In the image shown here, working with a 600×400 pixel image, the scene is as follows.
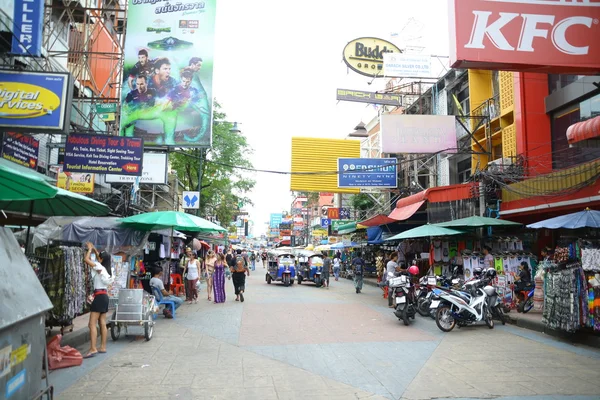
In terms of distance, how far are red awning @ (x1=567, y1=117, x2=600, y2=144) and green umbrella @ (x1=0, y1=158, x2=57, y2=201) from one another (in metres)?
9.83

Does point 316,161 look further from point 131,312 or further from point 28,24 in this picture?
point 131,312

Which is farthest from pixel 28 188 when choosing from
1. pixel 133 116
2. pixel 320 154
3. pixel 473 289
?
pixel 320 154

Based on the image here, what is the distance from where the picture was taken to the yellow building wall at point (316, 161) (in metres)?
23.9

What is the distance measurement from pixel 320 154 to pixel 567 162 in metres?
12.3

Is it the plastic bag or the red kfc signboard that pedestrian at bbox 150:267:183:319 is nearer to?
the plastic bag

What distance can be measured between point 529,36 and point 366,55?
70.2 feet

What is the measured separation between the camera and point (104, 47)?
65.9 ft

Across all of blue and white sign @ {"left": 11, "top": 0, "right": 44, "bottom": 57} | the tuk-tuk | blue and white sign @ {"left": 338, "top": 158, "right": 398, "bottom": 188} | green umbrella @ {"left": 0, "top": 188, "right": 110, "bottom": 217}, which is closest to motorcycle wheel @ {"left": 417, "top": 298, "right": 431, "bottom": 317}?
green umbrella @ {"left": 0, "top": 188, "right": 110, "bottom": 217}

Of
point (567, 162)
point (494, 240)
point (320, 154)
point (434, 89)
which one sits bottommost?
point (494, 240)

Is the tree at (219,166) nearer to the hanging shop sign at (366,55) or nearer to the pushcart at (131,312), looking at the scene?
the hanging shop sign at (366,55)

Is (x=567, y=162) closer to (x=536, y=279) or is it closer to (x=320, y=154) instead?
(x=536, y=279)

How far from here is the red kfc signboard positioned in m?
6.99

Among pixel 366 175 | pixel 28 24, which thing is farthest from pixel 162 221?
pixel 366 175

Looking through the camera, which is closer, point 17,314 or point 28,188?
point 17,314
